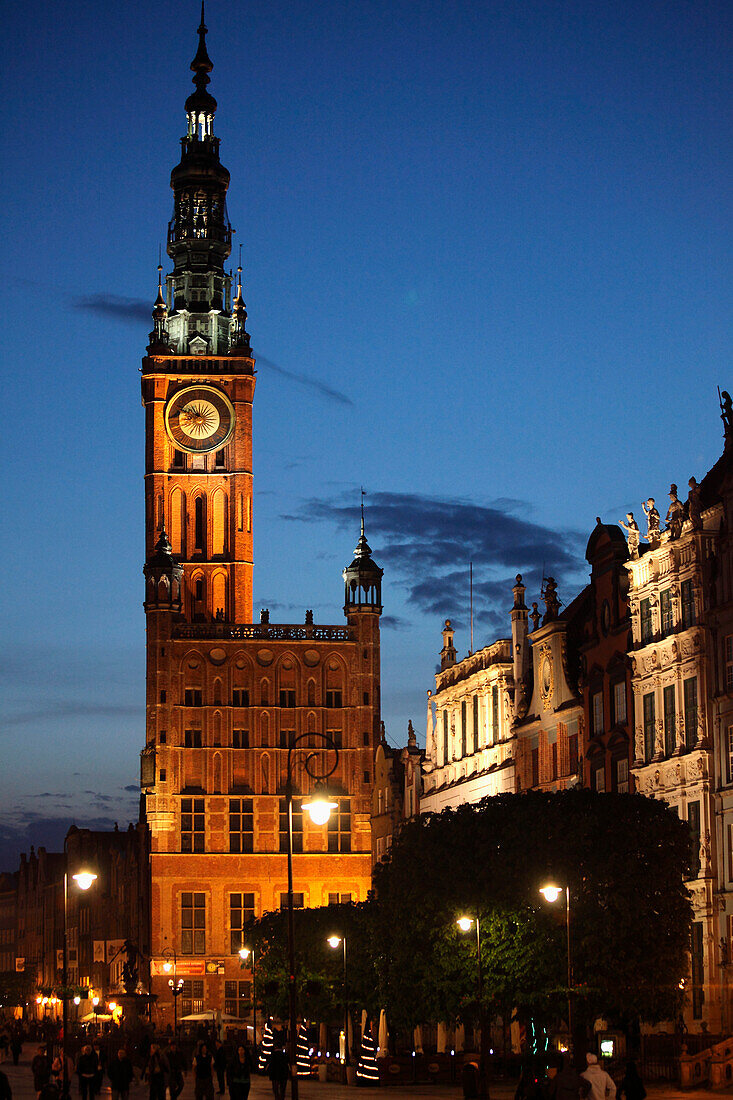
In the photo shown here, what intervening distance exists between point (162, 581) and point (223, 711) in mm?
9989

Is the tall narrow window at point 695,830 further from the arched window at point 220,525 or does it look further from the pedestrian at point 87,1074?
the arched window at point 220,525

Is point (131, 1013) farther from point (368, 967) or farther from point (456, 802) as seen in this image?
point (368, 967)

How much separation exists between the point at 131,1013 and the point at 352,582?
36.7m

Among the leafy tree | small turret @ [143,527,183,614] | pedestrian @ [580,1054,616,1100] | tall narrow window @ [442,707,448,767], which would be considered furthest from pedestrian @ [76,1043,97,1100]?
small turret @ [143,527,183,614]

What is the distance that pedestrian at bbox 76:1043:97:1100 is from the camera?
157ft

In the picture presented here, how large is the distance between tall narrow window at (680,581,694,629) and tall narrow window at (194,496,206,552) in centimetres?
6962

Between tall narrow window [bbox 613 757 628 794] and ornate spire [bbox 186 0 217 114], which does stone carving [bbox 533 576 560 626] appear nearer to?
tall narrow window [bbox 613 757 628 794]

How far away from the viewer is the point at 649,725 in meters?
72.0

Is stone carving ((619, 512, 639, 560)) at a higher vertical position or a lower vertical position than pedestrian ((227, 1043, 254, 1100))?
higher

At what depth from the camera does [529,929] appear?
59219 mm

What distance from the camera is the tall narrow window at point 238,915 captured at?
395ft

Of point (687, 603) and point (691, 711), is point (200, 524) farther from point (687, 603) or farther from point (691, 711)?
point (691, 711)

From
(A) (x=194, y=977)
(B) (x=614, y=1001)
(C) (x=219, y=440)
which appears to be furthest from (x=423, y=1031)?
(C) (x=219, y=440)

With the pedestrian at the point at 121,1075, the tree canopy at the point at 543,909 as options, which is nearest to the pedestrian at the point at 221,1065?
the tree canopy at the point at 543,909
